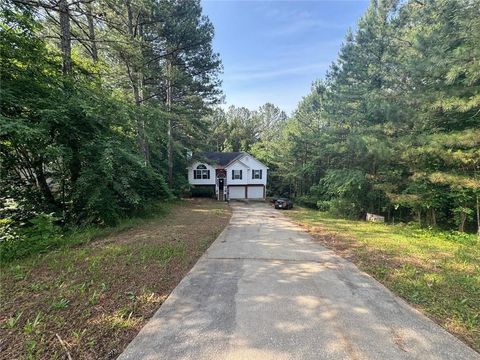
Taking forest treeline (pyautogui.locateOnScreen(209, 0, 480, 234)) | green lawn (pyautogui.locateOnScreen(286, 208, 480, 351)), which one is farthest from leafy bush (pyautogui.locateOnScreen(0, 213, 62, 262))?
forest treeline (pyautogui.locateOnScreen(209, 0, 480, 234))

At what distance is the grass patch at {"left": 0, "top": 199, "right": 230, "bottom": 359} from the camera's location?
2.62 m

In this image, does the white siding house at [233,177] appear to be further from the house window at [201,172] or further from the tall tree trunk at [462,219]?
the tall tree trunk at [462,219]

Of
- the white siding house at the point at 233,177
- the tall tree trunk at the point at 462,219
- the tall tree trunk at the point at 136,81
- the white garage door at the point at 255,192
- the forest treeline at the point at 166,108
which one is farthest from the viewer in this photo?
the white garage door at the point at 255,192

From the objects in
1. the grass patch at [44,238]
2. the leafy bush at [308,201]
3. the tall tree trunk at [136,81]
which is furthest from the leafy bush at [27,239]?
the leafy bush at [308,201]

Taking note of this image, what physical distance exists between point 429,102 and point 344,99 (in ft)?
26.1

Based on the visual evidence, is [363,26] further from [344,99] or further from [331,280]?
[331,280]

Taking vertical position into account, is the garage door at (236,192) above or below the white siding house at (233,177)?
below

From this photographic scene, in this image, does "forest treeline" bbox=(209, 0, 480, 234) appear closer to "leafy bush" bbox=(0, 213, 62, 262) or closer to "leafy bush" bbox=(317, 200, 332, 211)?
"leafy bush" bbox=(317, 200, 332, 211)

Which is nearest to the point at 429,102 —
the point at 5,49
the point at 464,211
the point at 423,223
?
the point at 464,211

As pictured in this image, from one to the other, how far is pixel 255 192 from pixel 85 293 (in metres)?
26.4

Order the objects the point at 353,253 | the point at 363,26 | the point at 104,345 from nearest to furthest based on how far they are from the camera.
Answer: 1. the point at 104,345
2. the point at 353,253
3. the point at 363,26

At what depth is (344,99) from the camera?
58.2 feet

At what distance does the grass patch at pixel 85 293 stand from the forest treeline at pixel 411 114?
1035 centimetres

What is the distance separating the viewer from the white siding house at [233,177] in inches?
1101
